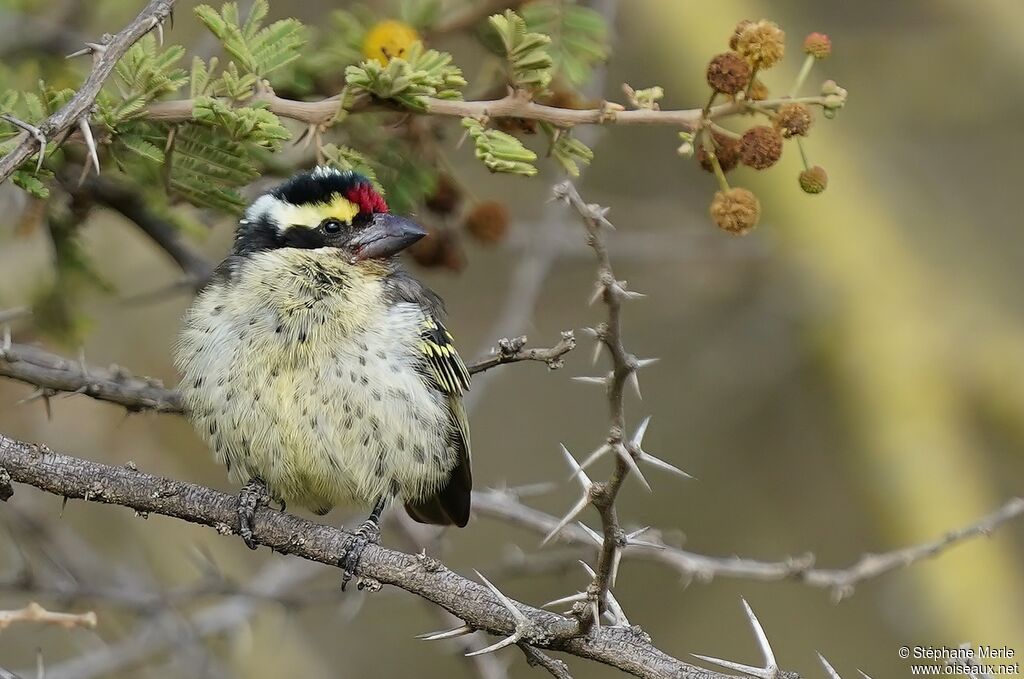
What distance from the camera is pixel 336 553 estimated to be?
381 cm

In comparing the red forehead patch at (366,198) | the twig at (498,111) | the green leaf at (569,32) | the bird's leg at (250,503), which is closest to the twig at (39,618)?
the bird's leg at (250,503)

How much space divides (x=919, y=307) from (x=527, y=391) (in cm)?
286

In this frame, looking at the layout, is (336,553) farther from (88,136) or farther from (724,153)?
(724,153)

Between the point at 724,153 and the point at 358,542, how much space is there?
1.62 metres

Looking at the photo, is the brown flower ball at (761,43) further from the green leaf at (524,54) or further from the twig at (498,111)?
the green leaf at (524,54)

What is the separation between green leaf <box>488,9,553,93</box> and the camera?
3717 mm

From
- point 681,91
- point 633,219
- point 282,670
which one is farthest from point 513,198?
point 282,670

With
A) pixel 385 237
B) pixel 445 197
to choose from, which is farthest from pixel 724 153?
pixel 385 237

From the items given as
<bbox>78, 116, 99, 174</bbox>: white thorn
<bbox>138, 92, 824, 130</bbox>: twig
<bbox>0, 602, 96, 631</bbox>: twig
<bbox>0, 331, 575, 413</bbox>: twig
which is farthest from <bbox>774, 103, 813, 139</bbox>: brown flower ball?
<bbox>0, 602, 96, 631</bbox>: twig

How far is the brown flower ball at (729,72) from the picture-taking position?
3.55m

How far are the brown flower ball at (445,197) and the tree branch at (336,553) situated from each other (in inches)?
51.4

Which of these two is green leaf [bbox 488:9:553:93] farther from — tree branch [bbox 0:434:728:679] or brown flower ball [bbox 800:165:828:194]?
tree branch [bbox 0:434:728:679]

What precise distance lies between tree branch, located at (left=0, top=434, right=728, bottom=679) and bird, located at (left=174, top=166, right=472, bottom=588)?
4.8 inches

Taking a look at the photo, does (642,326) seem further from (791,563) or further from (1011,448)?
(791,563)
